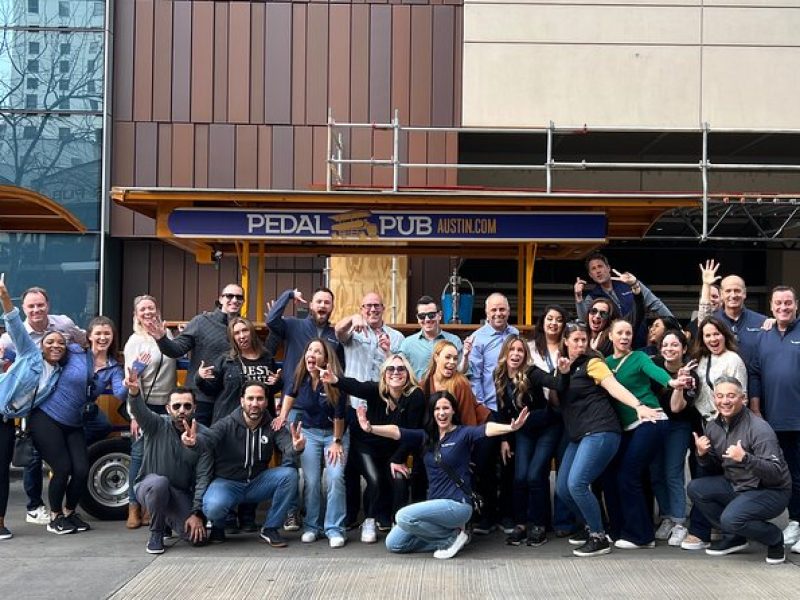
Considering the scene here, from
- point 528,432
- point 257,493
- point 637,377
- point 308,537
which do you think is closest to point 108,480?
point 257,493

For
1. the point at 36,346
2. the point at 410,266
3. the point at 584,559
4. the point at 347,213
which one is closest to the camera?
the point at 584,559

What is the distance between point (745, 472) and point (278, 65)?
10.3 metres

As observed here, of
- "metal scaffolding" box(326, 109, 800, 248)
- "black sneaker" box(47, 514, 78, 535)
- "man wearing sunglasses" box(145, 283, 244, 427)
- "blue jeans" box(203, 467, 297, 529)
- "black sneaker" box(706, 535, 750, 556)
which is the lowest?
"black sneaker" box(47, 514, 78, 535)

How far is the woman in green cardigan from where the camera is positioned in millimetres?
6734

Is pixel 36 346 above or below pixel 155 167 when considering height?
below

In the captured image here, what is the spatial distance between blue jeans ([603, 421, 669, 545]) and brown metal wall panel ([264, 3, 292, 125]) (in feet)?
30.2

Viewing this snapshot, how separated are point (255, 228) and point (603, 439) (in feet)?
12.7

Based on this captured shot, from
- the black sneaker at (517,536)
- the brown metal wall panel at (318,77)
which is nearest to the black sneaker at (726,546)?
the black sneaker at (517,536)

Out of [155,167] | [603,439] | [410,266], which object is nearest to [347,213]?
[603,439]

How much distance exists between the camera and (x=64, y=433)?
730 cm

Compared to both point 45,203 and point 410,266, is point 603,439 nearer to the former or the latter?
point 45,203

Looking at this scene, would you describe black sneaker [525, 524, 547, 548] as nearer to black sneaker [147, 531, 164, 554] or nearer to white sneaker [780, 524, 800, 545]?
white sneaker [780, 524, 800, 545]

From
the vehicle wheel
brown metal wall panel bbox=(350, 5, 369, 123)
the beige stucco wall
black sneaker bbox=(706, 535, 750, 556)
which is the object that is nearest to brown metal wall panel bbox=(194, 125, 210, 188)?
brown metal wall panel bbox=(350, 5, 369, 123)

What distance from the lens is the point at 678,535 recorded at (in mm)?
6953
